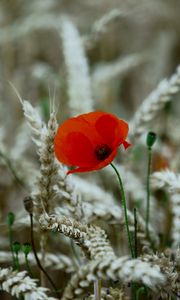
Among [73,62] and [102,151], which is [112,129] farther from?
[73,62]

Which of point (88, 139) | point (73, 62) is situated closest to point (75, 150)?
point (88, 139)

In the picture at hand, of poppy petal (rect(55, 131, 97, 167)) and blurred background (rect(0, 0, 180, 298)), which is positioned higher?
blurred background (rect(0, 0, 180, 298))

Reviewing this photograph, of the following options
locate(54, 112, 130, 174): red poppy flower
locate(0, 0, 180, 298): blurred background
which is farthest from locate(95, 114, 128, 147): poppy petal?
locate(0, 0, 180, 298): blurred background

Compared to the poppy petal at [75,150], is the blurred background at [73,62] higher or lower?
higher

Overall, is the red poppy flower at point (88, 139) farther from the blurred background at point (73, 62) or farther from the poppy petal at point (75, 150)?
the blurred background at point (73, 62)

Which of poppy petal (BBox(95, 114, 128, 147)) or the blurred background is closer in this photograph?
poppy petal (BBox(95, 114, 128, 147))

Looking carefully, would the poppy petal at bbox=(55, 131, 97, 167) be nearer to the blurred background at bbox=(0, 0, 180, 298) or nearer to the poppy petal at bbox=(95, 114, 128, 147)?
the poppy petal at bbox=(95, 114, 128, 147)

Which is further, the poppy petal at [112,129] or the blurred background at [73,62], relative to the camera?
the blurred background at [73,62]

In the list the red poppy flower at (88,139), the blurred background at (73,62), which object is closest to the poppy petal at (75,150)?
the red poppy flower at (88,139)
